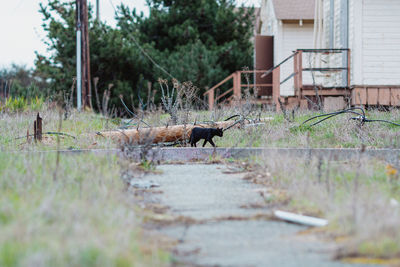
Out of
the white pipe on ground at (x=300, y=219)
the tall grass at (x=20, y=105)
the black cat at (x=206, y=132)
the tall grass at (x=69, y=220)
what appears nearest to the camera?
the tall grass at (x=69, y=220)

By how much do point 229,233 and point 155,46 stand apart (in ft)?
76.5

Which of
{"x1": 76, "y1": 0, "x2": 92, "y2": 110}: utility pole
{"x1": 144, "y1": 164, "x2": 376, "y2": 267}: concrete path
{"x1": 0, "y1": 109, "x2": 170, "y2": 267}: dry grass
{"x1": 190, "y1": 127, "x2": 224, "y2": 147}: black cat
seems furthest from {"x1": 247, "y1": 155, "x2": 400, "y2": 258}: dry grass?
{"x1": 76, "y1": 0, "x2": 92, "y2": 110}: utility pole

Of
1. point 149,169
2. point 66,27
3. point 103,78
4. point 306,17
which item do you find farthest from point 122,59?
point 149,169

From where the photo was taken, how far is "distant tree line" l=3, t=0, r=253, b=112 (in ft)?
75.3

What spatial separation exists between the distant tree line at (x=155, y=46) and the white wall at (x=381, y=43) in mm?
8887

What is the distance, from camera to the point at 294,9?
21.5m

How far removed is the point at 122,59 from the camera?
78.3ft

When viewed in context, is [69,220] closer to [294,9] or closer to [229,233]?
[229,233]

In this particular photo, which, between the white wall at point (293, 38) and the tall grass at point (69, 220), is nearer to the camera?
the tall grass at point (69, 220)

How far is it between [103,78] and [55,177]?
20707mm

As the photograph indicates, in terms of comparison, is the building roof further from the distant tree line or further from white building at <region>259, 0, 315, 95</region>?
the distant tree line

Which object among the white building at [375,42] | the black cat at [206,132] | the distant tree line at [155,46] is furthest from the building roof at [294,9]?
the black cat at [206,132]

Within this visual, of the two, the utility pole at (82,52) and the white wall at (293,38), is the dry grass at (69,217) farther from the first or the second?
the white wall at (293,38)

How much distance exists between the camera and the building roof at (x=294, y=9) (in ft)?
69.0
